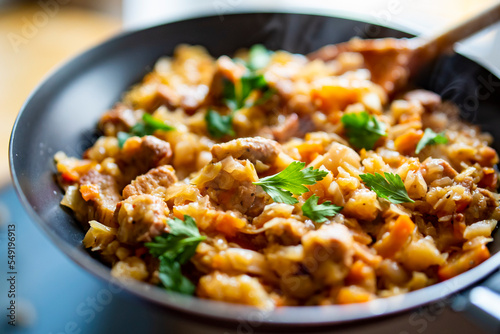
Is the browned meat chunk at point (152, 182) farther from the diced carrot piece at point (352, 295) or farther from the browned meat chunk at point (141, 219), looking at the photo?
the diced carrot piece at point (352, 295)

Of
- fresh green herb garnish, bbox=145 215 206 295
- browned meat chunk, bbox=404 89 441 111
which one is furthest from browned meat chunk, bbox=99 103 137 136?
browned meat chunk, bbox=404 89 441 111

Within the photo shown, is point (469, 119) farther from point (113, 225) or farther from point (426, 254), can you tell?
point (113, 225)

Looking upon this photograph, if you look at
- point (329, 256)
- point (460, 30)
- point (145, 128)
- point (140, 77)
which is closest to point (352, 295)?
point (329, 256)

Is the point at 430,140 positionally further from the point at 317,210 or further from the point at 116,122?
the point at 116,122

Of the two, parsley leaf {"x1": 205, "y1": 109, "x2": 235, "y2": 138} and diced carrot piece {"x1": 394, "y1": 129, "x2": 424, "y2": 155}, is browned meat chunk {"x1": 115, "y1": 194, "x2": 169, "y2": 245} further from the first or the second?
diced carrot piece {"x1": 394, "y1": 129, "x2": 424, "y2": 155}

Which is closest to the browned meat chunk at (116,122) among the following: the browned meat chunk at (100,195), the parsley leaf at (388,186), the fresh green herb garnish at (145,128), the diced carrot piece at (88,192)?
the fresh green herb garnish at (145,128)

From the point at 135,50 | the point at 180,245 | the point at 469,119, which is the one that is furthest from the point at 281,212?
the point at 135,50

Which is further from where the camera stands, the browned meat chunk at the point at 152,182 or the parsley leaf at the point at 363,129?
the parsley leaf at the point at 363,129
